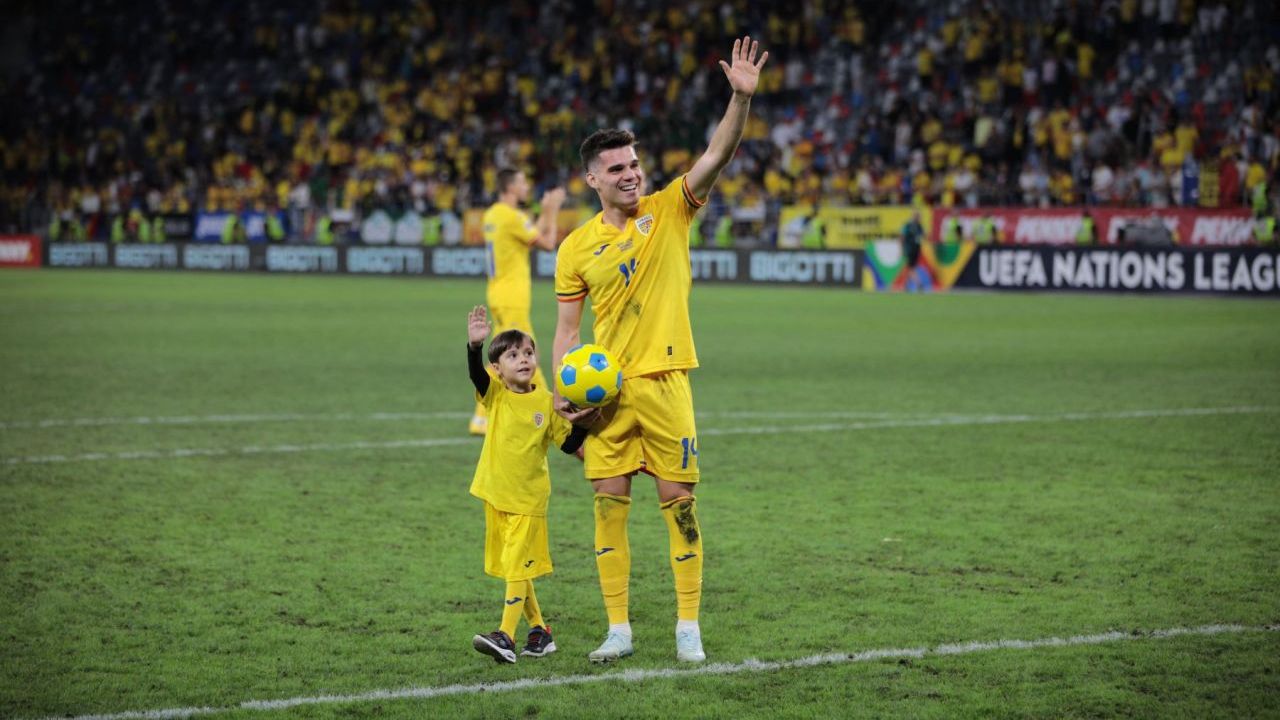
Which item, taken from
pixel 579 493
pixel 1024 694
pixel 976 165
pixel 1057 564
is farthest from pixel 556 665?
pixel 976 165

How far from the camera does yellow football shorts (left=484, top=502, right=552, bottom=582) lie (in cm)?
530

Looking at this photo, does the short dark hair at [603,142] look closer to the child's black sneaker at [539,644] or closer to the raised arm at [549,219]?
the child's black sneaker at [539,644]

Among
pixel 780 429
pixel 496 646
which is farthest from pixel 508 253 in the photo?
pixel 496 646

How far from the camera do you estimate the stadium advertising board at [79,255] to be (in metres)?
43.3

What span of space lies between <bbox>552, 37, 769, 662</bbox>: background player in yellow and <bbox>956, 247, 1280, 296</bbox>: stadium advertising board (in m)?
21.7

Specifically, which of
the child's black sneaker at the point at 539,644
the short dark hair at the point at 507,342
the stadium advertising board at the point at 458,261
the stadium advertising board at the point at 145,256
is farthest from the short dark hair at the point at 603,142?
the stadium advertising board at the point at 145,256

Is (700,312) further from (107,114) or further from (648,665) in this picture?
(107,114)

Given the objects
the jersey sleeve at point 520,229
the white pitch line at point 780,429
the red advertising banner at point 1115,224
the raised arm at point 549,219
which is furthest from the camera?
the red advertising banner at point 1115,224

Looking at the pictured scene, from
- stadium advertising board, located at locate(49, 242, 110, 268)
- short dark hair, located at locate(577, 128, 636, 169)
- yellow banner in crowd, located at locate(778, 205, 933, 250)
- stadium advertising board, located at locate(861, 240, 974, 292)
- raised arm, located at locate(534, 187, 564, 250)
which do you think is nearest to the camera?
short dark hair, located at locate(577, 128, 636, 169)

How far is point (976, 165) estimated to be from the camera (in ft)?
100

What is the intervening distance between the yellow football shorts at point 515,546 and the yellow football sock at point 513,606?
0.03 metres

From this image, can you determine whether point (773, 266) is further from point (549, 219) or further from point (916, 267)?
point (549, 219)

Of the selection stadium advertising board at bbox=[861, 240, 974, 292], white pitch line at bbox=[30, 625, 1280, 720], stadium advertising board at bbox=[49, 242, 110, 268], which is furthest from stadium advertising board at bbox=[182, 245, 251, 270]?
white pitch line at bbox=[30, 625, 1280, 720]

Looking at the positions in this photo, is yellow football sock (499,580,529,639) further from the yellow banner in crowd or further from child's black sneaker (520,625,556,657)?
the yellow banner in crowd
